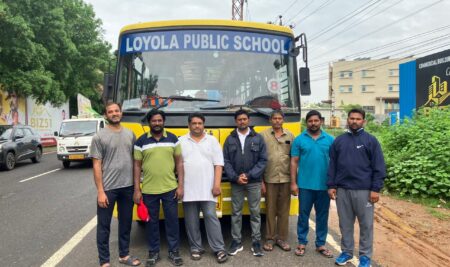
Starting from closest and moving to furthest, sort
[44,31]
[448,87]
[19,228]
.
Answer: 1. [19,228]
2. [448,87]
3. [44,31]

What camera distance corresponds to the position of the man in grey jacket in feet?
15.2

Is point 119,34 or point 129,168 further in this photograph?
point 119,34

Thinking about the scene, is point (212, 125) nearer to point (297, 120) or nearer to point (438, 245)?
point (297, 120)

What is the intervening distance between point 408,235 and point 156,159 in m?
3.94

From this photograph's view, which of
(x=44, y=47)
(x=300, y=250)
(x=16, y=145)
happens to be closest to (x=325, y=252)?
(x=300, y=250)

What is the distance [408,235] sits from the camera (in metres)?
5.81

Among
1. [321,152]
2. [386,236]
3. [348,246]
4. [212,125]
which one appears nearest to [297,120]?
[321,152]

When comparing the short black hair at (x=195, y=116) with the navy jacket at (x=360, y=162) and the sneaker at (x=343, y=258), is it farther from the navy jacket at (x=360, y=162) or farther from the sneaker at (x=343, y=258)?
the sneaker at (x=343, y=258)

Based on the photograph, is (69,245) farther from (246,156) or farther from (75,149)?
(75,149)

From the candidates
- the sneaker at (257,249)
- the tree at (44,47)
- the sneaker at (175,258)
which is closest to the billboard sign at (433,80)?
the sneaker at (257,249)

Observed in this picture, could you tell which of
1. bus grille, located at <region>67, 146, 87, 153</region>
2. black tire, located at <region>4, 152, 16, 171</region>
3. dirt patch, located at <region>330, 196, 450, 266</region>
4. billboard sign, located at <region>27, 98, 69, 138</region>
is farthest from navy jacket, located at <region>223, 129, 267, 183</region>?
billboard sign, located at <region>27, 98, 69, 138</region>

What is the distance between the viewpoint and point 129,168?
4.36m

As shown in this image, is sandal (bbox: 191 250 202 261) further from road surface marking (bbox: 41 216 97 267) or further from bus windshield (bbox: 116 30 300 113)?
bus windshield (bbox: 116 30 300 113)

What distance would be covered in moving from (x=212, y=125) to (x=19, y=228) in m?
3.73
